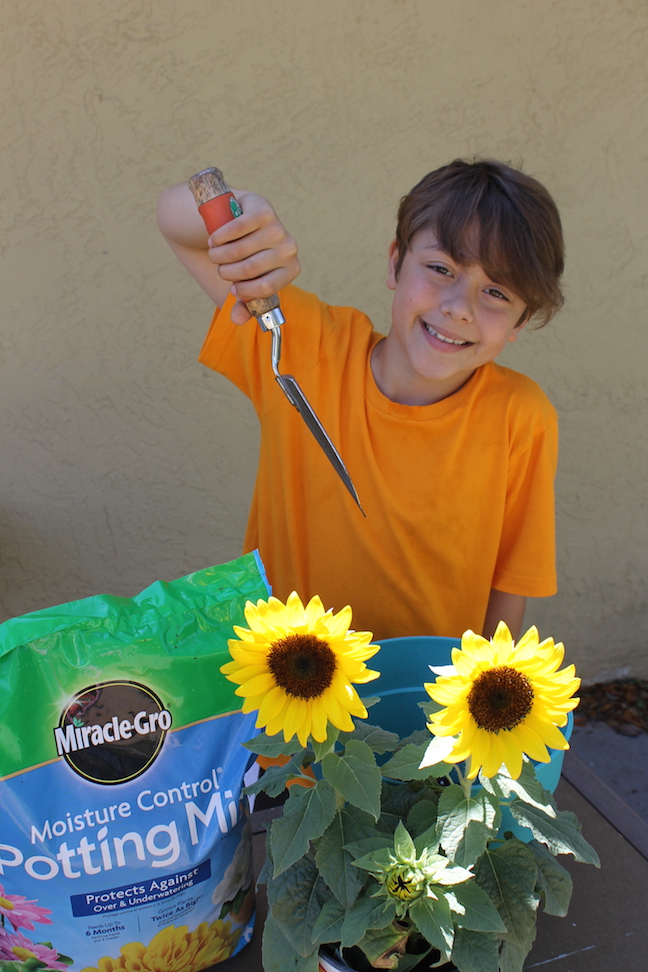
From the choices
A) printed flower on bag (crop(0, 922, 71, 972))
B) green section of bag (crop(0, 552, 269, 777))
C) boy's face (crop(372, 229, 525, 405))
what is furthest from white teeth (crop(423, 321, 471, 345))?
printed flower on bag (crop(0, 922, 71, 972))

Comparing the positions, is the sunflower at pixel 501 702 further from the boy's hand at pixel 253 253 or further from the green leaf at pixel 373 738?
the boy's hand at pixel 253 253

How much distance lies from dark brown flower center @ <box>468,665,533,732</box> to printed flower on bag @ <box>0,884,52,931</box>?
1.35 feet

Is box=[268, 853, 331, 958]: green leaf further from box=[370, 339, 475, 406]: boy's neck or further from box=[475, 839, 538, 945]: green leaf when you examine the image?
box=[370, 339, 475, 406]: boy's neck

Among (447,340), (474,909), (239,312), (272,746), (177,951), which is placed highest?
(239,312)

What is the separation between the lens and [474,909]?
545mm

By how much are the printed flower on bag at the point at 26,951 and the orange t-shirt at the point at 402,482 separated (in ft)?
1.98

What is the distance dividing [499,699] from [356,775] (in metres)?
0.13

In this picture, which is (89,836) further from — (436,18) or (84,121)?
(436,18)

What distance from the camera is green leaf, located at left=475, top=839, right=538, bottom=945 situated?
0.57 meters

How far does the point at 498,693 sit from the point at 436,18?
5.49 feet

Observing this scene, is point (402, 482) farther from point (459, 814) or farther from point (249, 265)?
point (459, 814)

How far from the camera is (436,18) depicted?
169cm

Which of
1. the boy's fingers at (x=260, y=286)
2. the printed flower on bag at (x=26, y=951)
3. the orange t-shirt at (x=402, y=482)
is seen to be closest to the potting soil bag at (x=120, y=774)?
the printed flower on bag at (x=26, y=951)

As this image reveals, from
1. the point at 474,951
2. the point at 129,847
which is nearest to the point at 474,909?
the point at 474,951
